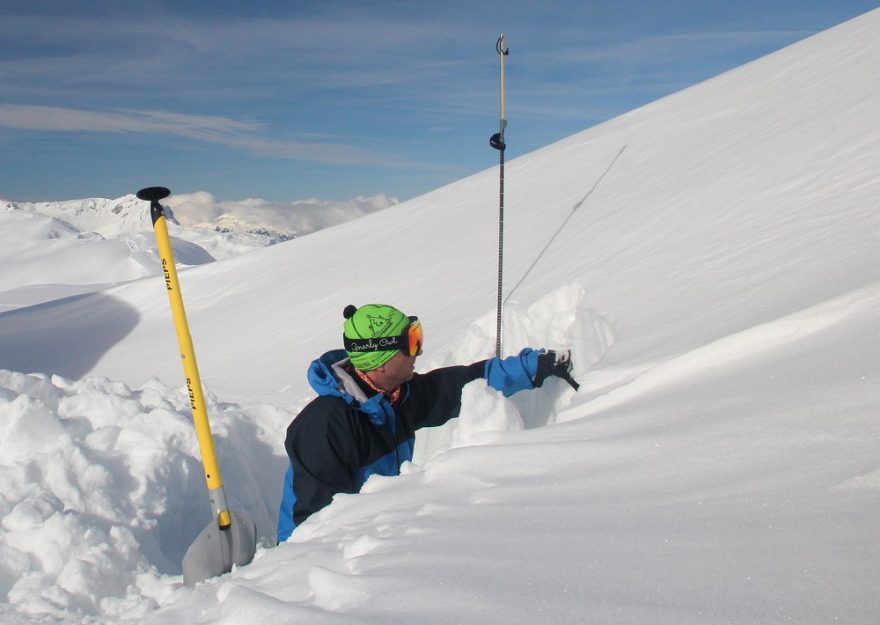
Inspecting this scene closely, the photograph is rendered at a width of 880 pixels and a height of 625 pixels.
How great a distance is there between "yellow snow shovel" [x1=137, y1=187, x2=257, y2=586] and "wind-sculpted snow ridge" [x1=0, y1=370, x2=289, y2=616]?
23 centimetres

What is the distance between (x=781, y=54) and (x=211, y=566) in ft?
33.1

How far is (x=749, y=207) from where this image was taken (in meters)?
4.82

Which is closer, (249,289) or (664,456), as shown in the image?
(664,456)

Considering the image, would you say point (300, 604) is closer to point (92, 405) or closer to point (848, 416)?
point (848, 416)

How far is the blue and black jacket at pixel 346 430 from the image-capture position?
8.86ft

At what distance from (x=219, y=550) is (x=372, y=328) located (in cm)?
98

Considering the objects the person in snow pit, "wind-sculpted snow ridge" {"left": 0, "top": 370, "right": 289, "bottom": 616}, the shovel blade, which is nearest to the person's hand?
the person in snow pit

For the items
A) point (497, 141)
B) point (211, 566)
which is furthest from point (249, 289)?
point (211, 566)

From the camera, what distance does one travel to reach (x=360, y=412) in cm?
285

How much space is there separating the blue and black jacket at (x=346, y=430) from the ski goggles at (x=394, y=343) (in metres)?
0.12

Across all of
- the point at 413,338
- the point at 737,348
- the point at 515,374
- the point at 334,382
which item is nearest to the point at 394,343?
the point at 413,338

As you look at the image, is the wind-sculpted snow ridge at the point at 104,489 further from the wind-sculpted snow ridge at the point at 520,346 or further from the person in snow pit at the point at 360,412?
the wind-sculpted snow ridge at the point at 520,346

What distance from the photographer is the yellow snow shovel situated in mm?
2556

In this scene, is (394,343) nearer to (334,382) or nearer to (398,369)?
(398,369)
